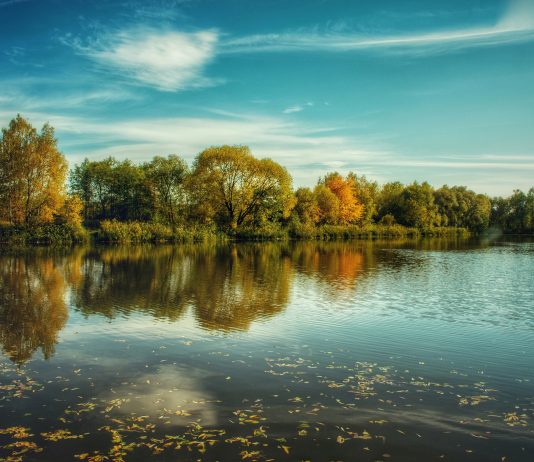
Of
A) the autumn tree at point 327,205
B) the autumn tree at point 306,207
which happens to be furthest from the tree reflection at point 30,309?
the autumn tree at point 327,205

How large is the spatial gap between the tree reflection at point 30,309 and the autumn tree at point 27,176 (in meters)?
24.3

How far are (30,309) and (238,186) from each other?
53380 millimetres

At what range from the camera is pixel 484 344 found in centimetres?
1412

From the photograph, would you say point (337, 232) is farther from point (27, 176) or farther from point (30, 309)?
point (30, 309)

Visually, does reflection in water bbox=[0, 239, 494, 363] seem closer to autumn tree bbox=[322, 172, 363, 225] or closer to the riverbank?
the riverbank

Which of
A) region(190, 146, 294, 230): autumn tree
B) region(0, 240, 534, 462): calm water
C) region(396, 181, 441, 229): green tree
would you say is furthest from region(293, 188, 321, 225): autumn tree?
region(0, 240, 534, 462): calm water

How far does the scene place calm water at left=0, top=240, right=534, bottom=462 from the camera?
7.81 metres

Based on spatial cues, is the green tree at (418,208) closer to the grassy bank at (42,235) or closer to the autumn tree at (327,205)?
the autumn tree at (327,205)

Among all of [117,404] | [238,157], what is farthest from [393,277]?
[238,157]

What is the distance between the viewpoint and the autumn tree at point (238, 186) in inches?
2721

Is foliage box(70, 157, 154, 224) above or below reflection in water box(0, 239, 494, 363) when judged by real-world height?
above

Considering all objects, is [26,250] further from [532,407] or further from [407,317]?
[532,407]

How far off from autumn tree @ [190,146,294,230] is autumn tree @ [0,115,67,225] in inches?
804

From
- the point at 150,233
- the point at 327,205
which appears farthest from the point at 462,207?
the point at 150,233
